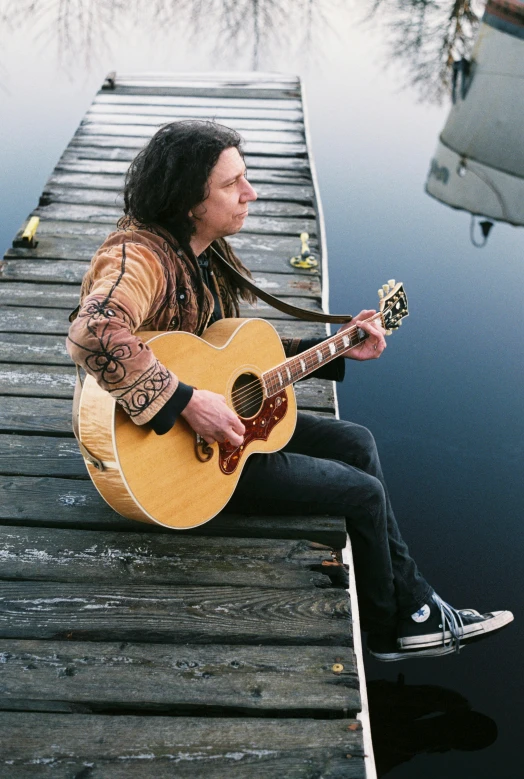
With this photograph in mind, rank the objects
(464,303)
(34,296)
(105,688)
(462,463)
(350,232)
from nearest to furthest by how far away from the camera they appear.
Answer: (105,688) → (34,296) → (462,463) → (464,303) → (350,232)

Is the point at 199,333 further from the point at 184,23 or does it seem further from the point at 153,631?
the point at 184,23

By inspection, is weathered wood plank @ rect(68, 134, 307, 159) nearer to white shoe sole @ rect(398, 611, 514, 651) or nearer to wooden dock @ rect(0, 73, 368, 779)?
wooden dock @ rect(0, 73, 368, 779)

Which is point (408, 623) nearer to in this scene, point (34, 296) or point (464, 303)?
point (34, 296)

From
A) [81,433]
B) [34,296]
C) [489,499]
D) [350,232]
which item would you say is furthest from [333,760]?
[350,232]

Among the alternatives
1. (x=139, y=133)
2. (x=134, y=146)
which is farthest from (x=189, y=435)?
(x=139, y=133)

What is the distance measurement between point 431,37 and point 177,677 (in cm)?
1128

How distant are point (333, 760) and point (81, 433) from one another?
105 centimetres

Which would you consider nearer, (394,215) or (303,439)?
(303,439)

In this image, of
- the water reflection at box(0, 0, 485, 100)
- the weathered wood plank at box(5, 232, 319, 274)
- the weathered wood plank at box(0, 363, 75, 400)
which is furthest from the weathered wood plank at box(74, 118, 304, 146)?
the water reflection at box(0, 0, 485, 100)

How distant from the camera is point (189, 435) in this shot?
2.22 meters

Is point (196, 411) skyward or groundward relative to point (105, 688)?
skyward

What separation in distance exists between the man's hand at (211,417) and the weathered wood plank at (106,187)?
2.99 meters

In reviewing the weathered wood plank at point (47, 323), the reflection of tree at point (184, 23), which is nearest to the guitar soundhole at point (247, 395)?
the weathered wood plank at point (47, 323)

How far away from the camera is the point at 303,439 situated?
274 centimetres
